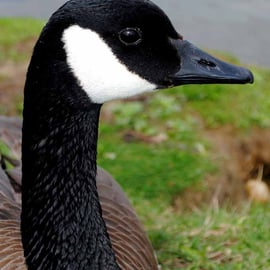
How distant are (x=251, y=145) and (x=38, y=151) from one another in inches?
154

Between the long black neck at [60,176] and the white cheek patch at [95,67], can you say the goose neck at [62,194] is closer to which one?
the long black neck at [60,176]

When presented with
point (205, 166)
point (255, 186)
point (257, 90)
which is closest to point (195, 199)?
point (205, 166)

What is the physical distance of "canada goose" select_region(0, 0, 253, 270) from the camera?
255 centimetres

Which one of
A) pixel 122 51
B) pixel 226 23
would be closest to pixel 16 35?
pixel 226 23

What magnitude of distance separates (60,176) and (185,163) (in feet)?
10.5

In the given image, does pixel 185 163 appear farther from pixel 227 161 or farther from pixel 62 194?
pixel 62 194

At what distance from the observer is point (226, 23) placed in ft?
34.3

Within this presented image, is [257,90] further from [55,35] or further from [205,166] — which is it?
[55,35]

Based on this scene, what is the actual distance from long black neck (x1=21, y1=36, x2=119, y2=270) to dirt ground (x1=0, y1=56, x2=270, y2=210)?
2552 mm

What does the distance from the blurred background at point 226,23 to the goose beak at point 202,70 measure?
286 inches

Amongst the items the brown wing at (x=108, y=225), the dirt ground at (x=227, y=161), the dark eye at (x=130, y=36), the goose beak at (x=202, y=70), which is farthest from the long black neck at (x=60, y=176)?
the dirt ground at (x=227, y=161)

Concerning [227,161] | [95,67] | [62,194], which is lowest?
[227,161]

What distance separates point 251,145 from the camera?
6406 mm

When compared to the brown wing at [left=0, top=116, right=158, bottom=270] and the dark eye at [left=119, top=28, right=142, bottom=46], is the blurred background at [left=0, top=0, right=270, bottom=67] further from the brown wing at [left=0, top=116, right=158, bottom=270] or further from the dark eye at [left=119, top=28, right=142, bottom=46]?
the dark eye at [left=119, top=28, right=142, bottom=46]
